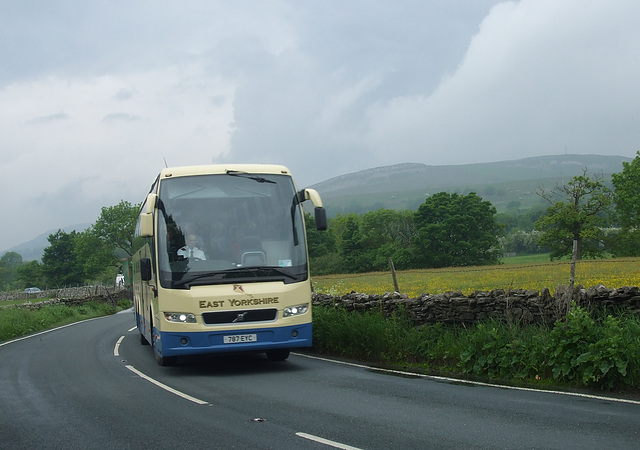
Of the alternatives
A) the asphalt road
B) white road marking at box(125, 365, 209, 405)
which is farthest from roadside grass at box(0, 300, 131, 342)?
the asphalt road

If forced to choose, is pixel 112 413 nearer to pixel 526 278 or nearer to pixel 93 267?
pixel 526 278

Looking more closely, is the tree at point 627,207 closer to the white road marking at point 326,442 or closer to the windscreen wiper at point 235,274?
the windscreen wiper at point 235,274

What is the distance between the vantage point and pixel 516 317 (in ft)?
36.3

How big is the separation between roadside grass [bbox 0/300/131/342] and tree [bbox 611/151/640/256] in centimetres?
5303

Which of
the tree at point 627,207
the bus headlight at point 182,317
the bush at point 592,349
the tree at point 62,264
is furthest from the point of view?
the tree at point 62,264

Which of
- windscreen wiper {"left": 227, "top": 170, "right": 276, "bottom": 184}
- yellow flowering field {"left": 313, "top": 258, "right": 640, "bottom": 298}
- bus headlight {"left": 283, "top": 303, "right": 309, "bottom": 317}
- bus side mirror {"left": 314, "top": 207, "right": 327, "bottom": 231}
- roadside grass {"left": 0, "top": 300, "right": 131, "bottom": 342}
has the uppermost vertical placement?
windscreen wiper {"left": 227, "top": 170, "right": 276, "bottom": 184}

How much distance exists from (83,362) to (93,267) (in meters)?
94.8

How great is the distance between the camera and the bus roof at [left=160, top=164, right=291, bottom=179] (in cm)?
1195

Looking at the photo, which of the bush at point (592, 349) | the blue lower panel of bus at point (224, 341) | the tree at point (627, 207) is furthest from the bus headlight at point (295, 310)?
the tree at point (627, 207)

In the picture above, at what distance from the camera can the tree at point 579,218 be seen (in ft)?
237

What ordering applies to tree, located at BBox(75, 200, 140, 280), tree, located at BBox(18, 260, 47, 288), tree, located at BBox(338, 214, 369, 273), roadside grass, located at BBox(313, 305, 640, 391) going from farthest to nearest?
tree, located at BBox(18, 260, 47, 288)
tree, located at BBox(75, 200, 140, 280)
tree, located at BBox(338, 214, 369, 273)
roadside grass, located at BBox(313, 305, 640, 391)

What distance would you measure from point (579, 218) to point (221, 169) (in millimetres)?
67464

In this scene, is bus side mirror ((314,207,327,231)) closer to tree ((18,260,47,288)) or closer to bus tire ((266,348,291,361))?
bus tire ((266,348,291,361))

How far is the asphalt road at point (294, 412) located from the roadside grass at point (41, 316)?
51.3ft
